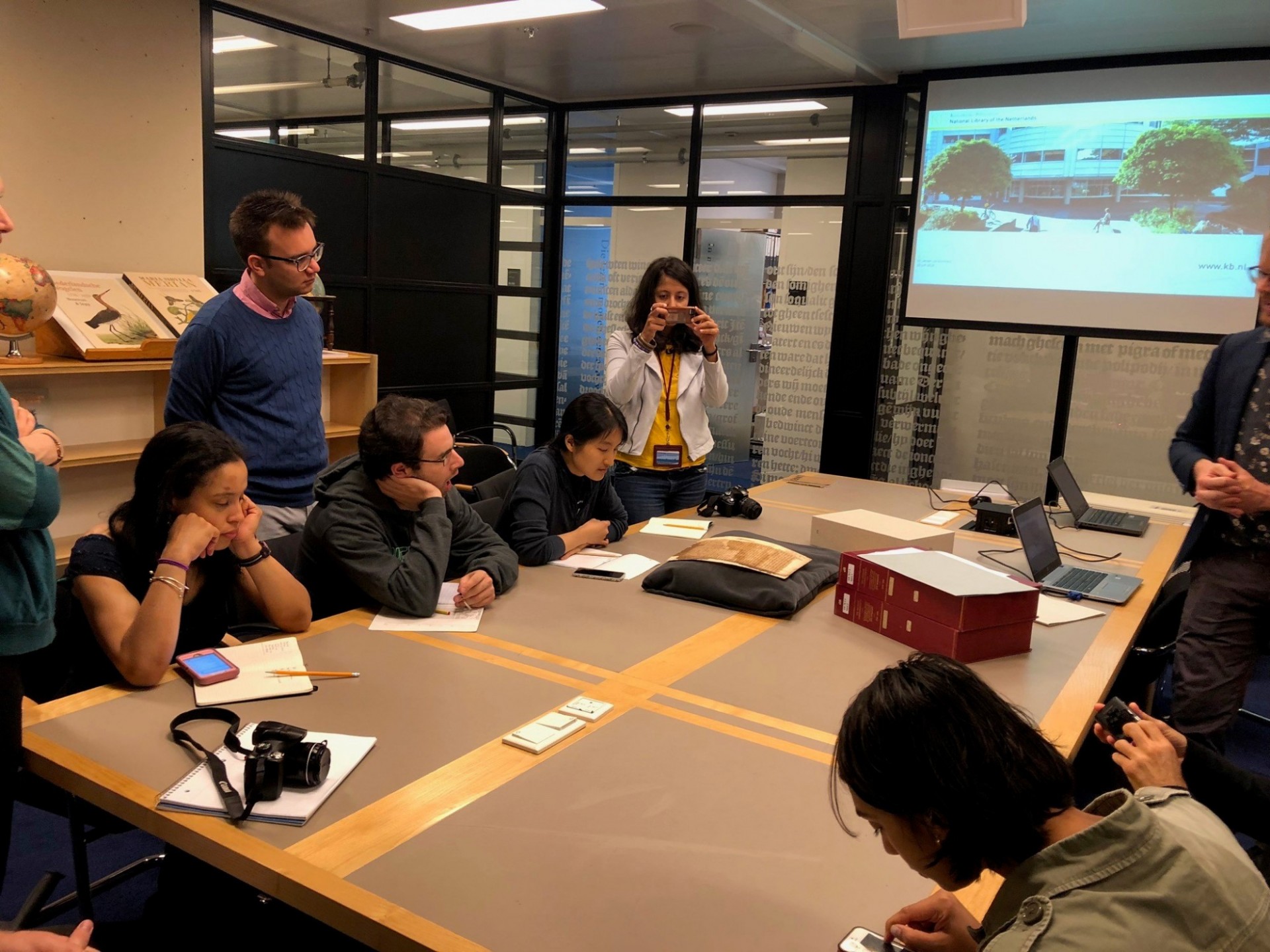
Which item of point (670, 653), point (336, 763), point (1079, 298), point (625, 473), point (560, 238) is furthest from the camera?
point (560, 238)

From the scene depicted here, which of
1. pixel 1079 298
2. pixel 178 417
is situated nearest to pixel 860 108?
pixel 1079 298

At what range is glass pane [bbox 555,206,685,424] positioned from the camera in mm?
6504

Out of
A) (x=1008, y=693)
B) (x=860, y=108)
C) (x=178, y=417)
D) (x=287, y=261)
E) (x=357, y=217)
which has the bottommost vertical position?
(x=1008, y=693)

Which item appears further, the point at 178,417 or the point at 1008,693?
the point at 178,417

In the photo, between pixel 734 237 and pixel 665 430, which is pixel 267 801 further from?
pixel 734 237

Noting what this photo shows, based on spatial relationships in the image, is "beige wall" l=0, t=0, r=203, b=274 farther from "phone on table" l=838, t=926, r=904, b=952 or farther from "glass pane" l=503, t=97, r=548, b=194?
"phone on table" l=838, t=926, r=904, b=952

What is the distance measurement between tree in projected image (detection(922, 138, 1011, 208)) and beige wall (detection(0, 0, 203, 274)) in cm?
383

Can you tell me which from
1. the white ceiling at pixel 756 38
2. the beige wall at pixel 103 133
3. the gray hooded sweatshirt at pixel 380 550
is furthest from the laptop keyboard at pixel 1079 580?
the beige wall at pixel 103 133

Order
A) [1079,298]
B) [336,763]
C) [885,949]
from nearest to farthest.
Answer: [885,949] → [336,763] → [1079,298]

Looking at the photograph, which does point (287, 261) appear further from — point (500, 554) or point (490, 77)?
point (490, 77)

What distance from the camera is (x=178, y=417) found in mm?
2592

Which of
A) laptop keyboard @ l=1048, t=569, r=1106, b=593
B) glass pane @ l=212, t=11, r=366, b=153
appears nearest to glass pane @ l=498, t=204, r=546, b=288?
glass pane @ l=212, t=11, r=366, b=153

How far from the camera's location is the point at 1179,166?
4664 mm

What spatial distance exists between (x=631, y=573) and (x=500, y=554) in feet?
1.22
